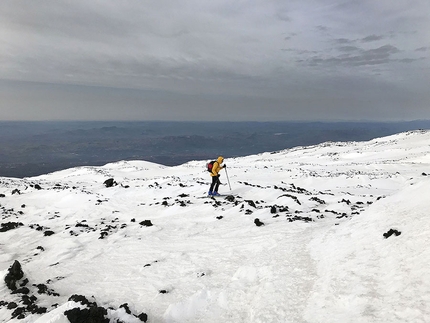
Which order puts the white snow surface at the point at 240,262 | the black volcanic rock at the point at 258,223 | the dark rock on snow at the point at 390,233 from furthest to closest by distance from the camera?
the black volcanic rock at the point at 258,223, the dark rock on snow at the point at 390,233, the white snow surface at the point at 240,262

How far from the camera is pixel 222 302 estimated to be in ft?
18.6

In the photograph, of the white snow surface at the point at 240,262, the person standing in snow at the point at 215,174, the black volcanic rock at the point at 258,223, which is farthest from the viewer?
the person standing in snow at the point at 215,174

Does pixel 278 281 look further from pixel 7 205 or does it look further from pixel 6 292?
pixel 7 205

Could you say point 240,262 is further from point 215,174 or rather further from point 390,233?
point 215,174

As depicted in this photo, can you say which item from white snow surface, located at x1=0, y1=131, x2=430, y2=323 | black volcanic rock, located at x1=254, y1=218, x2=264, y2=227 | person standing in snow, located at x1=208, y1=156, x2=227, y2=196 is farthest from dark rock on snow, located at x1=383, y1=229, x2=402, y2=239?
person standing in snow, located at x1=208, y1=156, x2=227, y2=196

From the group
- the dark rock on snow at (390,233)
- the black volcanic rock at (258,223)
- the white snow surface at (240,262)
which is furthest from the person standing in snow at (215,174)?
the dark rock on snow at (390,233)

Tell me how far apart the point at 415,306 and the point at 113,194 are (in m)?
19.8

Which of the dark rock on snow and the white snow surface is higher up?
the dark rock on snow

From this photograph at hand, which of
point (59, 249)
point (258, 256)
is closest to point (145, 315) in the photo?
point (258, 256)

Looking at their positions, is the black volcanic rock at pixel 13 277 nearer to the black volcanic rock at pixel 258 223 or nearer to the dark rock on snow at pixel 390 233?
the black volcanic rock at pixel 258 223

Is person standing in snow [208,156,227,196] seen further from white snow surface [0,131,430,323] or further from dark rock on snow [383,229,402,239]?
dark rock on snow [383,229,402,239]

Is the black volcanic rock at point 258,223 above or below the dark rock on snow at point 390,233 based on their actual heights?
below

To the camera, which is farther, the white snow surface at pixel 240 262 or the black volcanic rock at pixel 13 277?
the black volcanic rock at pixel 13 277

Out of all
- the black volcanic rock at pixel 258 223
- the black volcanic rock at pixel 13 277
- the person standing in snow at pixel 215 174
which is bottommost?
the black volcanic rock at pixel 13 277
